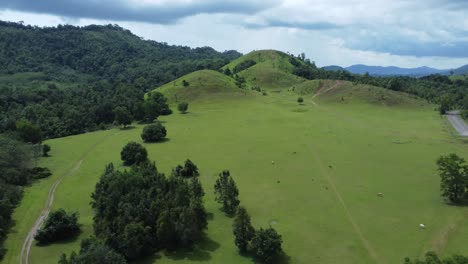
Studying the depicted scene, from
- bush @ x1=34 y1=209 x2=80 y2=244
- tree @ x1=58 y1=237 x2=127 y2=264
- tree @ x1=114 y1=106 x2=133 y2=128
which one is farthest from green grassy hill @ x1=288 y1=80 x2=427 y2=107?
tree @ x1=58 y1=237 x2=127 y2=264

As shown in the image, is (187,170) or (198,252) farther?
(187,170)

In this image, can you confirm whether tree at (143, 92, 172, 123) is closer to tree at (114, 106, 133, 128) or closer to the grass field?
the grass field

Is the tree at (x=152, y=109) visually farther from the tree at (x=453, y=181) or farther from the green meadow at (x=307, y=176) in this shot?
the tree at (x=453, y=181)

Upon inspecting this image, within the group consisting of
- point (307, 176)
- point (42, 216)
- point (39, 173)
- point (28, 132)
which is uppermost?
point (28, 132)

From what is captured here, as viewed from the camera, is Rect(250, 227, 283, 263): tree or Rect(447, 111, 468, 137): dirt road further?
Rect(447, 111, 468, 137): dirt road

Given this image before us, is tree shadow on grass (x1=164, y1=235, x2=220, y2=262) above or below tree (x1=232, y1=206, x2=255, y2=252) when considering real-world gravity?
below

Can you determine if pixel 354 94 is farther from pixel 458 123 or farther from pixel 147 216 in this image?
pixel 147 216

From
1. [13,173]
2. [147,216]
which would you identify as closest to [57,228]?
[147,216]

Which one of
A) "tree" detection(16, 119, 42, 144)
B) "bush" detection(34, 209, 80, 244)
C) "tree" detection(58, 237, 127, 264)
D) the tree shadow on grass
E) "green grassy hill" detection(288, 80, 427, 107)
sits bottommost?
the tree shadow on grass
